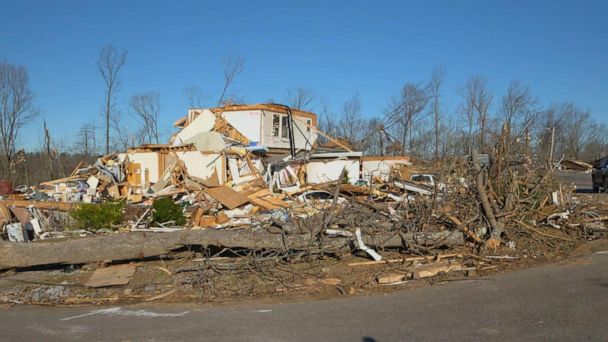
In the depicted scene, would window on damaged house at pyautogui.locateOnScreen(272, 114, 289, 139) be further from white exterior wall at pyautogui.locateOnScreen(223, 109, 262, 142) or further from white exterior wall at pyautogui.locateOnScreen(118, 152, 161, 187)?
white exterior wall at pyautogui.locateOnScreen(118, 152, 161, 187)

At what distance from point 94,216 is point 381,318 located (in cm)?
1103

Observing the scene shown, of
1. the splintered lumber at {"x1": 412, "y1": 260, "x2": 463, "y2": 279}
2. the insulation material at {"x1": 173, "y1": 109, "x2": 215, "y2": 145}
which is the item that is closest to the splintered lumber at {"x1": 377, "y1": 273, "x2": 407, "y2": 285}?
the splintered lumber at {"x1": 412, "y1": 260, "x2": 463, "y2": 279}

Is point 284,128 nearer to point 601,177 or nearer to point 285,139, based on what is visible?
point 285,139

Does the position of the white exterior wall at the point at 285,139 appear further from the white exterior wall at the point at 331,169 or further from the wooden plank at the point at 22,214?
the wooden plank at the point at 22,214

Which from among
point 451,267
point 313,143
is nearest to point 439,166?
point 451,267

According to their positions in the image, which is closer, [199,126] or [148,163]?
[148,163]

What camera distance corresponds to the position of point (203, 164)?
23.0 metres

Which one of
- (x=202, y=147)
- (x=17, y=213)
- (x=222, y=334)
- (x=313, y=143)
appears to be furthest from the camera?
(x=313, y=143)

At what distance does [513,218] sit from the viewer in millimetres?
10141

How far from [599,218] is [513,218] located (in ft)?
10.8

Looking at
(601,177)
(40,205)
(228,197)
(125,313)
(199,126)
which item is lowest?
(125,313)

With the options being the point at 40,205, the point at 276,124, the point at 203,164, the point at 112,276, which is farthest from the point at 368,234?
the point at 276,124

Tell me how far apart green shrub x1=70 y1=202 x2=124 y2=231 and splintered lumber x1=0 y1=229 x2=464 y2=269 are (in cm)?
466

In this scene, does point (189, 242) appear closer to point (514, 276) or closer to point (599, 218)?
point (514, 276)
